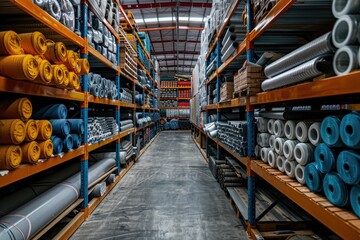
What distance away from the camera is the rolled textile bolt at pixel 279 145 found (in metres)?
2.03

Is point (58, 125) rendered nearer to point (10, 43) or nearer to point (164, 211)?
point (10, 43)

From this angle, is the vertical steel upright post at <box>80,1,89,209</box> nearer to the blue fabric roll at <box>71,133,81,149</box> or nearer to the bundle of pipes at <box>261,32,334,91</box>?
the blue fabric roll at <box>71,133,81,149</box>

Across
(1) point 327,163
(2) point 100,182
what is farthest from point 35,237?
(1) point 327,163

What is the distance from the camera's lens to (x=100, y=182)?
12.6ft

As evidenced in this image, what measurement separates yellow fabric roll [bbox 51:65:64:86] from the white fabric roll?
194 cm

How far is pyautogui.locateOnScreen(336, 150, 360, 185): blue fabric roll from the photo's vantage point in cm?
116

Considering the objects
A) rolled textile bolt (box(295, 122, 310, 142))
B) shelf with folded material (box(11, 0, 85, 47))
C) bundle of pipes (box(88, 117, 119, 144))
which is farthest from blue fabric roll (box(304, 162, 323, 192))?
bundle of pipes (box(88, 117, 119, 144))

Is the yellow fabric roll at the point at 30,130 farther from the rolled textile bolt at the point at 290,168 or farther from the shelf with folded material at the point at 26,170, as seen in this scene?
the rolled textile bolt at the point at 290,168

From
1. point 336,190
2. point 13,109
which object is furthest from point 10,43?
point 336,190

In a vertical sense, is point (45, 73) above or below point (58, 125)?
above

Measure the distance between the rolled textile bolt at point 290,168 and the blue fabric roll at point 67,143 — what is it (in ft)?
6.63

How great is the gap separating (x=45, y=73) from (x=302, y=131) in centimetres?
190

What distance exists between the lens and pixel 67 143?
2521 millimetres

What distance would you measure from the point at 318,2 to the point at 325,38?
2.32 feet
